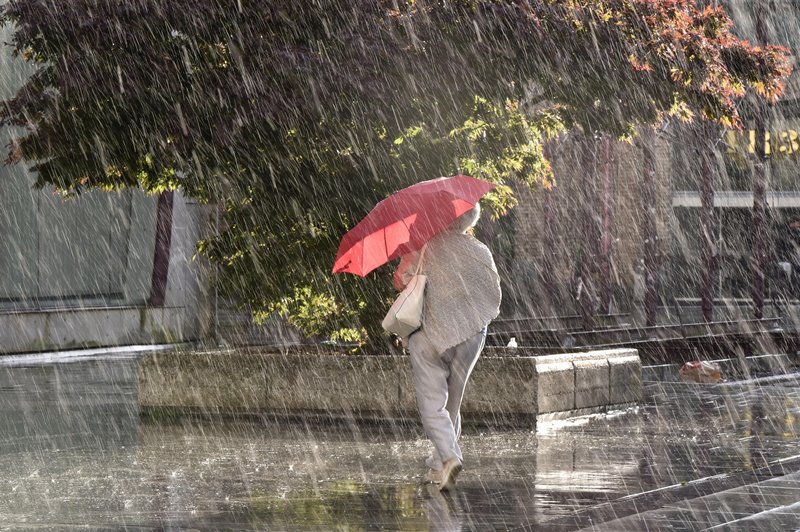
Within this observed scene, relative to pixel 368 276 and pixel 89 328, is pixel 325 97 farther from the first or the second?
pixel 89 328

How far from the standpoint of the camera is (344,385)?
1170 centimetres

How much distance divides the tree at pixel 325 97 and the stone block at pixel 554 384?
176cm

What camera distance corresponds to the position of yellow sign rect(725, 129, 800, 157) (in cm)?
3749

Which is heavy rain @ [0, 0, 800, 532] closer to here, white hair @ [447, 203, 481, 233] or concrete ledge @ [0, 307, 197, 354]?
white hair @ [447, 203, 481, 233]

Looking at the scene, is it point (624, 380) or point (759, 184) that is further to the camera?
point (759, 184)

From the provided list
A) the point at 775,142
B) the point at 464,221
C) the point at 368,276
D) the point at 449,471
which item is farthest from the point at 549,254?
the point at 449,471

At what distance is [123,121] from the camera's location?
36.9 ft

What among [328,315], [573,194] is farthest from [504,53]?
[573,194]

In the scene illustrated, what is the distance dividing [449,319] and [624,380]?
17.4 feet

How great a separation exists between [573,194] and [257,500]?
90.7ft

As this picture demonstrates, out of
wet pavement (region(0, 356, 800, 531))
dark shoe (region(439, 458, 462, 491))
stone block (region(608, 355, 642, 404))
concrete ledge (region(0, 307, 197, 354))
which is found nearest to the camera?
wet pavement (region(0, 356, 800, 531))

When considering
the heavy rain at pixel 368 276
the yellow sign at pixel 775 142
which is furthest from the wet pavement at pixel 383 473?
the yellow sign at pixel 775 142

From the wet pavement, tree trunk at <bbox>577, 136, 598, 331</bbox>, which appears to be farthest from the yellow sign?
the wet pavement

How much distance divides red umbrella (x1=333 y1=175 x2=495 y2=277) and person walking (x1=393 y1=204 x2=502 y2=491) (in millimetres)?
147
